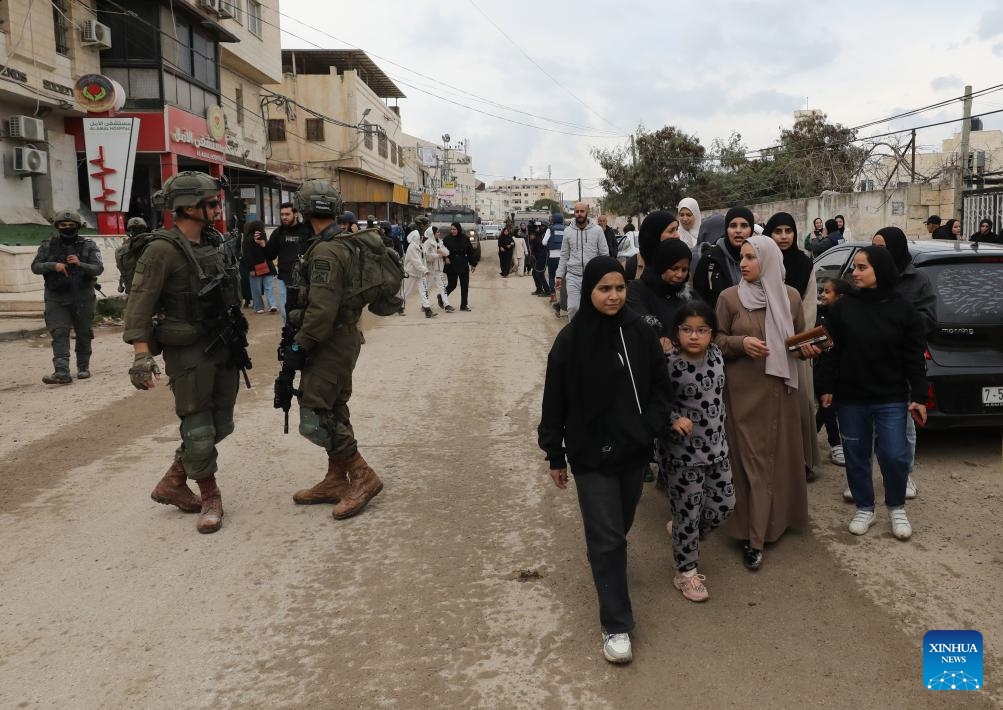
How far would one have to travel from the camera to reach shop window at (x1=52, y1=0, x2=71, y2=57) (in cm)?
1862

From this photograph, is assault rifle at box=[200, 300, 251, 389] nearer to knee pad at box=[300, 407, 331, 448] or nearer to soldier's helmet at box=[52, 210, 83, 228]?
knee pad at box=[300, 407, 331, 448]

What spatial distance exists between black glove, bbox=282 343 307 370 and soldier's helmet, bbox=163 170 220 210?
96 cm

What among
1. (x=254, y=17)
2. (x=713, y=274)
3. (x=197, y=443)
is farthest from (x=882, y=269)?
(x=254, y=17)

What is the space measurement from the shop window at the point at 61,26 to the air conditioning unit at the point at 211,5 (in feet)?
15.2

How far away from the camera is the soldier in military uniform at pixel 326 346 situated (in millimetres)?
4430

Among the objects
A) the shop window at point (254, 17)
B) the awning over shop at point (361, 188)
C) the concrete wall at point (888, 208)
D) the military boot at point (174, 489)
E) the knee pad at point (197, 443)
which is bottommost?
the military boot at point (174, 489)

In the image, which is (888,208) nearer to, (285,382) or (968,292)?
(968,292)

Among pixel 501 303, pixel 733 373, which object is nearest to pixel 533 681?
pixel 733 373

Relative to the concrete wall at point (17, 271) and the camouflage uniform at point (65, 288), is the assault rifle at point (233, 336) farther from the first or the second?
the concrete wall at point (17, 271)

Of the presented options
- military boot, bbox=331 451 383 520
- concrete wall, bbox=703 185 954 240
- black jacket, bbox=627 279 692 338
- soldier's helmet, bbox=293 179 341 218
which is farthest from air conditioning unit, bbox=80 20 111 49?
black jacket, bbox=627 279 692 338

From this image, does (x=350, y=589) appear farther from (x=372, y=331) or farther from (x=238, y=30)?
(x=238, y=30)

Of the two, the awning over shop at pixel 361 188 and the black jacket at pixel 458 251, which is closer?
the black jacket at pixel 458 251

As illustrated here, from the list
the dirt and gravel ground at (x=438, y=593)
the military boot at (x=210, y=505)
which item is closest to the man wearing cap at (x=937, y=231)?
the dirt and gravel ground at (x=438, y=593)

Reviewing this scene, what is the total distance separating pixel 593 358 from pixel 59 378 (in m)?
7.50
